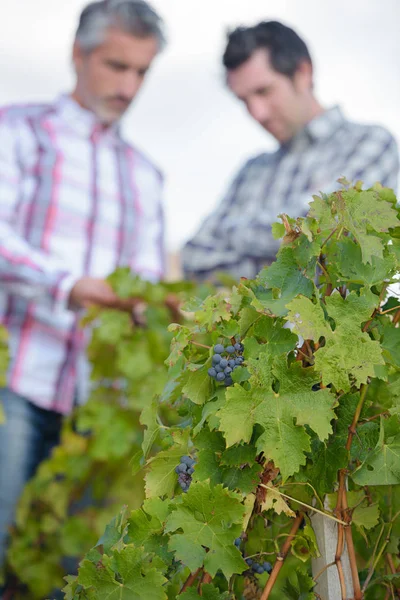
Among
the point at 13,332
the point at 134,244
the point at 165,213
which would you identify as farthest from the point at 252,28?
the point at 13,332

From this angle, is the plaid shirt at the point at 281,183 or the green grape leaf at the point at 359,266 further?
the plaid shirt at the point at 281,183

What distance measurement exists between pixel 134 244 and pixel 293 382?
1.61m

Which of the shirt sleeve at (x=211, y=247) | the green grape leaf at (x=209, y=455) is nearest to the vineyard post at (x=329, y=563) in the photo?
the green grape leaf at (x=209, y=455)

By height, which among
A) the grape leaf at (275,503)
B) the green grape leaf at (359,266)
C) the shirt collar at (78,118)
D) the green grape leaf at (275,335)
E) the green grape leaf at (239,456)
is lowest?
the shirt collar at (78,118)

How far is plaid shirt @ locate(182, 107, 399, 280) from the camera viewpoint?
82.6 inches

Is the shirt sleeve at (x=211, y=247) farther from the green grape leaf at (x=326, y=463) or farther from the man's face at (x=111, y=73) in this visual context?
the green grape leaf at (x=326, y=463)

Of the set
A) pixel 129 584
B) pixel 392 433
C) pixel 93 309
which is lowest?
Answer: pixel 93 309

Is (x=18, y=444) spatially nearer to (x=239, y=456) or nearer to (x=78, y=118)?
(x=78, y=118)

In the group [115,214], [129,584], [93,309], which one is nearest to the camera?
[129,584]

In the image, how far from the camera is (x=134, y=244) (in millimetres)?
2135

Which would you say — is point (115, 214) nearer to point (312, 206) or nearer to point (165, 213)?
point (165, 213)

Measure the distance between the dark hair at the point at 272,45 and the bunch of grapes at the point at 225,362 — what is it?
1.78 m

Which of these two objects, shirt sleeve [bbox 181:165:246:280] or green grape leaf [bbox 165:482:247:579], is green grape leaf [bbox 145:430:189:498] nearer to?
green grape leaf [bbox 165:482:247:579]

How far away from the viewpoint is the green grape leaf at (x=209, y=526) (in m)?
0.54
